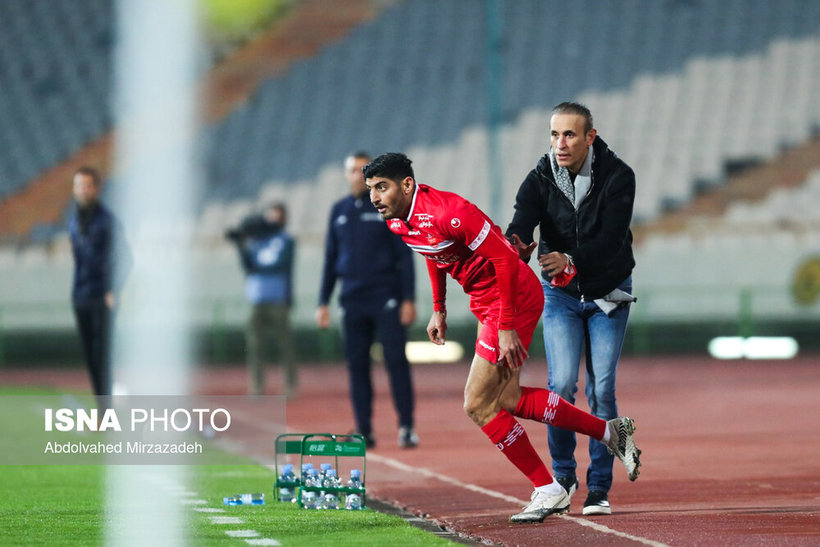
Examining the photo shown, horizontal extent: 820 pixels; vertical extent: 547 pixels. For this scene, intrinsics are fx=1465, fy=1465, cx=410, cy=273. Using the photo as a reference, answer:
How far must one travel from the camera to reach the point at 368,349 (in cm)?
1132

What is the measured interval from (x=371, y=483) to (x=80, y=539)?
2732mm

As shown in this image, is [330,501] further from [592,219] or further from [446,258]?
[592,219]

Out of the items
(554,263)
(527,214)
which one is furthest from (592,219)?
(554,263)

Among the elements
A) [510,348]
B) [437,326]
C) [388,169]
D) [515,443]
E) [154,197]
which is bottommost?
[515,443]

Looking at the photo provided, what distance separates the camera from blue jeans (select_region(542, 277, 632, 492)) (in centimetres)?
726

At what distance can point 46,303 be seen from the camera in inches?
994

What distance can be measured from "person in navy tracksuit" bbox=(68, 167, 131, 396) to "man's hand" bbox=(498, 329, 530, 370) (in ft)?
19.9

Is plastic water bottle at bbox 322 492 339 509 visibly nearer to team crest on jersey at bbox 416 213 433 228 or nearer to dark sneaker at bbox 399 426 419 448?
team crest on jersey at bbox 416 213 433 228

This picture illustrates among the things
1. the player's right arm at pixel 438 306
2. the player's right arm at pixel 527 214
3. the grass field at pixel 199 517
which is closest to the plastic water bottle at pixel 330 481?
the grass field at pixel 199 517

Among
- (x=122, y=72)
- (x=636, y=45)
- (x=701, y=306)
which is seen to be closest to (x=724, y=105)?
(x=636, y=45)

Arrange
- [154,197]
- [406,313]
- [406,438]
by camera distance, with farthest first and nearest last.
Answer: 1. [154,197]
2. [406,438]
3. [406,313]

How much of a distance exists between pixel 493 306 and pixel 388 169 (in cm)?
84

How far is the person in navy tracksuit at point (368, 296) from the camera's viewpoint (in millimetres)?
11172

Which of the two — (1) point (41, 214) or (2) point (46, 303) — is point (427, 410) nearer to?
(2) point (46, 303)
